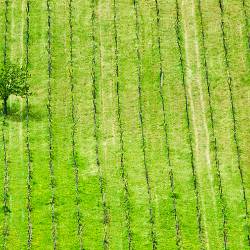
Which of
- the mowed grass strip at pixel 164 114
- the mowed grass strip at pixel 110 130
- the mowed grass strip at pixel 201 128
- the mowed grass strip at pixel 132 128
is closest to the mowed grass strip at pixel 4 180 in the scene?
the mowed grass strip at pixel 110 130

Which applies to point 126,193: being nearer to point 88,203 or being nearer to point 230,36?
point 88,203

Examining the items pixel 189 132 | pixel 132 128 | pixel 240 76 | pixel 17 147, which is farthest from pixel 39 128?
pixel 240 76

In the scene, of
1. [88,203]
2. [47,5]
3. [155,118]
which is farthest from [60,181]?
[47,5]

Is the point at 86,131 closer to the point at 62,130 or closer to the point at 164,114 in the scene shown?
the point at 62,130

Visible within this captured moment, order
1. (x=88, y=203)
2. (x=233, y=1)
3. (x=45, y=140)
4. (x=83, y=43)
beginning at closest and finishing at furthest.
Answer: (x=88, y=203), (x=45, y=140), (x=83, y=43), (x=233, y=1)

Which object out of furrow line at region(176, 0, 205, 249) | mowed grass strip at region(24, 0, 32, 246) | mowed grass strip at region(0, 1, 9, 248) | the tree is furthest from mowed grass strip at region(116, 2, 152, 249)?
mowed grass strip at region(0, 1, 9, 248)

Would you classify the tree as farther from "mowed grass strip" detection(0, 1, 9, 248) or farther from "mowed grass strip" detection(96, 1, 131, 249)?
"mowed grass strip" detection(96, 1, 131, 249)

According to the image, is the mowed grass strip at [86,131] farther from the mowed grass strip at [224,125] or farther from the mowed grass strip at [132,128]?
the mowed grass strip at [224,125]
